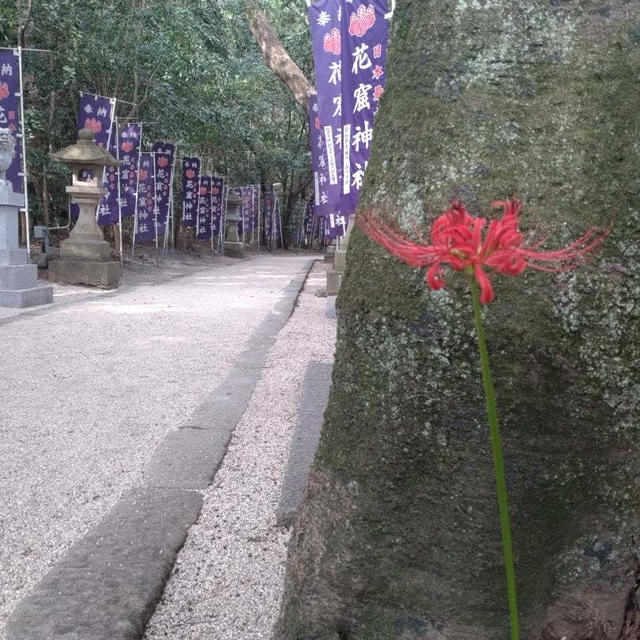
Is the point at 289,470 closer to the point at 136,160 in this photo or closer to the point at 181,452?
the point at 181,452

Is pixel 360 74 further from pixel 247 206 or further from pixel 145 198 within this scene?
pixel 247 206

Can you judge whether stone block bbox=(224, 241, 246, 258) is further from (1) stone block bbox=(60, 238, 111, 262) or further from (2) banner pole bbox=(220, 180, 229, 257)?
(1) stone block bbox=(60, 238, 111, 262)

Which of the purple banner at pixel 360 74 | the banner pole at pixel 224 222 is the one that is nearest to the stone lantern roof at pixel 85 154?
the purple banner at pixel 360 74

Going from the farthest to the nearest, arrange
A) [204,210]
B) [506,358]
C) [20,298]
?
[204,210] < [20,298] < [506,358]

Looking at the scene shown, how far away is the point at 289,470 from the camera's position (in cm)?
303

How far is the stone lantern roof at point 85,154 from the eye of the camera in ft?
36.3

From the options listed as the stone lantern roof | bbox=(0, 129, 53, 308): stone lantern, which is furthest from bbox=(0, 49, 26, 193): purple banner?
the stone lantern roof

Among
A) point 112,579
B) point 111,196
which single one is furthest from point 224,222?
point 112,579

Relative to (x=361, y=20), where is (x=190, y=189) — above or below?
below

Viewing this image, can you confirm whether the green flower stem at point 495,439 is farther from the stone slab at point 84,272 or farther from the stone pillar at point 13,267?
the stone slab at point 84,272

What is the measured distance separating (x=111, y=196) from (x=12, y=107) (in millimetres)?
3504

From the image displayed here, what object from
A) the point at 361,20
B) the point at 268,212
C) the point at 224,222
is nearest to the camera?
the point at 361,20

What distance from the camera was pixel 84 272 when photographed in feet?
36.5

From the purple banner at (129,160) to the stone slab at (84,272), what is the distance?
8.51ft
